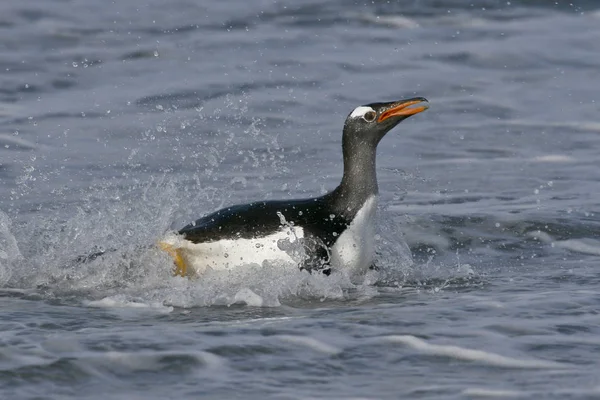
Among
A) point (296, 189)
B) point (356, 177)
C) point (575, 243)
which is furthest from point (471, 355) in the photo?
point (296, 189)

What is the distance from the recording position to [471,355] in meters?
5.74

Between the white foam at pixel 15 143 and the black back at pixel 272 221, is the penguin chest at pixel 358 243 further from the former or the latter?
the white foam at pixel 15 143

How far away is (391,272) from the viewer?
780 centimetres

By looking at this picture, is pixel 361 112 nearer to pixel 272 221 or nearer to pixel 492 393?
pixel 272 221

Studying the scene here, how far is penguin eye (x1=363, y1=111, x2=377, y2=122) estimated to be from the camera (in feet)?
26.0

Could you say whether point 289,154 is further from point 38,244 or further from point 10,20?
point 10,20

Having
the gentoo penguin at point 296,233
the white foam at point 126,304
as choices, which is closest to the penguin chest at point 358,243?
the gentoo penguin at point 296,233

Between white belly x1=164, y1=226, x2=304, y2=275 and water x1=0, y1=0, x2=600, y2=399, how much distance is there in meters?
0.11

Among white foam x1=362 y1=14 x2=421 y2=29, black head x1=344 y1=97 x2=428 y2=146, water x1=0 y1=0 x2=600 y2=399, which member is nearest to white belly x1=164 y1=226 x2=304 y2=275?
water x1=0 y1=0 x2=600 y2=399

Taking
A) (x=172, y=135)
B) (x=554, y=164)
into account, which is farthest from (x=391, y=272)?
(x=172, y=135)

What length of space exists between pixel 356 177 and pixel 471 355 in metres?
2.29

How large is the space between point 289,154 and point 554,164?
2.25 meters

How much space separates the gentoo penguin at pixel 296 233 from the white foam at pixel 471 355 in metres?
1.49

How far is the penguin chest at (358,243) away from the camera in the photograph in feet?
24.7
